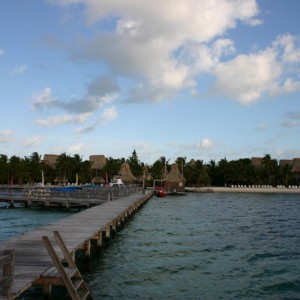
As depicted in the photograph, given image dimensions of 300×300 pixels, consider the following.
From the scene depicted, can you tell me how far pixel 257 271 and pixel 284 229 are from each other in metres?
15.7

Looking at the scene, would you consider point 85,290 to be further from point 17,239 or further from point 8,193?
point 8,193

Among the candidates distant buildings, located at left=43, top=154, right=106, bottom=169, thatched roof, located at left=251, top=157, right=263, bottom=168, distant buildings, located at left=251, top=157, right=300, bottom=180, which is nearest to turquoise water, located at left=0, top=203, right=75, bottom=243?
distant buildings, located at left=43, top=154, right=106, bottom=169

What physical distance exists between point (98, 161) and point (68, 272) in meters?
123

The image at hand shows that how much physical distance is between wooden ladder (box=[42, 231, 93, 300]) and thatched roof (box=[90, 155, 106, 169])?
394 ft

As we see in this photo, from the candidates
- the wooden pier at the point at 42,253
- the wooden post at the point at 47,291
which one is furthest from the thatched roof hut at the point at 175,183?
the wooden post at the point at 47,291

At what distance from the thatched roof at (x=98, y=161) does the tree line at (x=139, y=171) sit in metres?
1.64

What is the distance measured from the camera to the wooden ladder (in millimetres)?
10009

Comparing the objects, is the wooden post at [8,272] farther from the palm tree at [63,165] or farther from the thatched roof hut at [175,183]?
the palm tree at [63,165]

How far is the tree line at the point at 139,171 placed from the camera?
393 feet

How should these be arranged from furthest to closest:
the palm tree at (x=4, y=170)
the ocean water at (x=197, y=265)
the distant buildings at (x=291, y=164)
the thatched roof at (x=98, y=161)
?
the thatched roof at (x=98, y=161)
the distant buildings at (x=291, y=164)
the palm tree at (x=4, y=170)
the ocean water at (x=197, y=265)

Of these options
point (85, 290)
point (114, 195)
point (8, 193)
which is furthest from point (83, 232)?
point (8, 193)

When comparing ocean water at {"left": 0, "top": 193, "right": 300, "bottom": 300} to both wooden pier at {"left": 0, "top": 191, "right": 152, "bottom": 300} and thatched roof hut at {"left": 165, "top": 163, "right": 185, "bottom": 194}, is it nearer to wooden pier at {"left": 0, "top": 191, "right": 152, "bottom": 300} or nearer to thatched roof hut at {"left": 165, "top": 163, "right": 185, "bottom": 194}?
wooden pier at {"left": 0, "top": 191, "right": 152, "bottom": 300}

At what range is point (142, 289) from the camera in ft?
47.4

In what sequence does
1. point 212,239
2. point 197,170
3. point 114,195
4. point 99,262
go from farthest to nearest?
point 197,170
point 114,195
point 212,239
point 99,262
